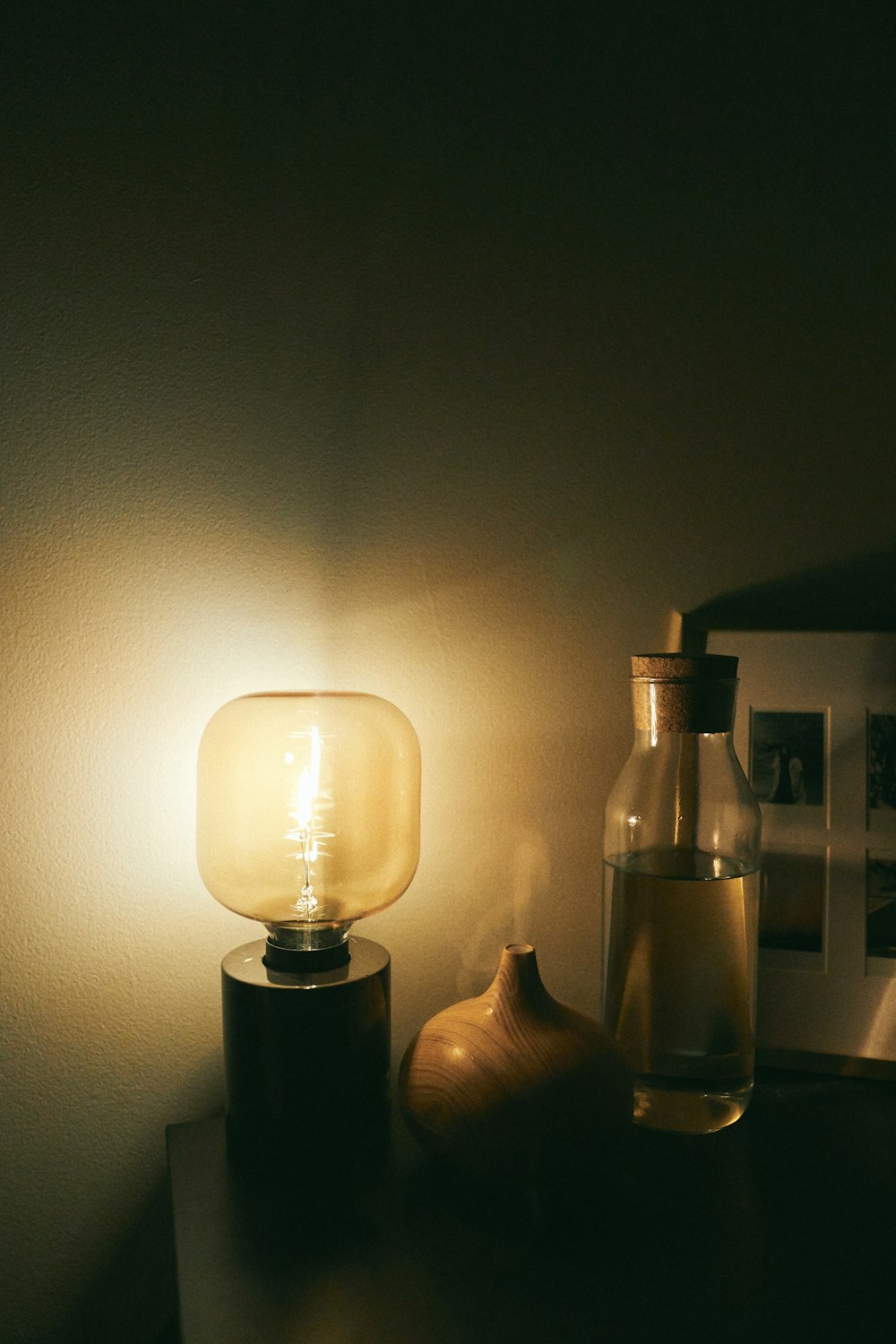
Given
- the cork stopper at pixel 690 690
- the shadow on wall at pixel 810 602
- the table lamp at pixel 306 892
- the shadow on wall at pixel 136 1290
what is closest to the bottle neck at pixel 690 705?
the cork stopper at pixel 690 690

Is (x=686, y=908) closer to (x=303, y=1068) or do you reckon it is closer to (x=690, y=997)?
(x=690, y=997)

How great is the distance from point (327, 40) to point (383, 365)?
34 cm

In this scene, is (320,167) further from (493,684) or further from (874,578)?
(874,578)

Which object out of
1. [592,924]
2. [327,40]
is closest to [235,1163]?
[592,924]

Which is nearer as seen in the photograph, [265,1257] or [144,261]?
[265,1257]

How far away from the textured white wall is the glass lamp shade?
0.15 m

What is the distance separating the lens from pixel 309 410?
974mm

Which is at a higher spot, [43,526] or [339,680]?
[43,526]

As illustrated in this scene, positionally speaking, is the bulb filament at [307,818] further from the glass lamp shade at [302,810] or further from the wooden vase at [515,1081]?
the wooden vase at [515,1081]

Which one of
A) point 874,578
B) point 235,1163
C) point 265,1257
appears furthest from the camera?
point 874,578

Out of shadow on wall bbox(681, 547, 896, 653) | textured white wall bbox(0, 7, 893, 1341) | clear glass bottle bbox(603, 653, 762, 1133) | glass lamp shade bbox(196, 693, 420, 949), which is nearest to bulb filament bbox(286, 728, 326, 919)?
glass lamp shade bbox(196, 693, 420, 949)

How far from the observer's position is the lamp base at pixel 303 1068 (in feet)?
2.58

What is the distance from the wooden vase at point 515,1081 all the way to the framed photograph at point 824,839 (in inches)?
10.5

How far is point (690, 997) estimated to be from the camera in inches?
33.1
